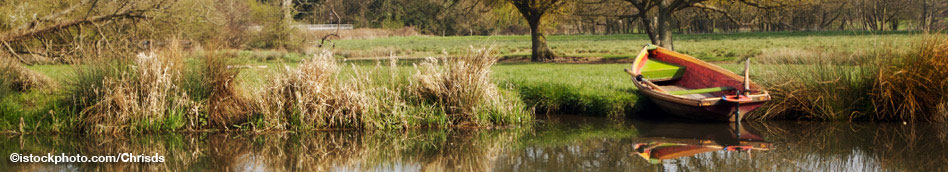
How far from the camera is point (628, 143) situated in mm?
8750

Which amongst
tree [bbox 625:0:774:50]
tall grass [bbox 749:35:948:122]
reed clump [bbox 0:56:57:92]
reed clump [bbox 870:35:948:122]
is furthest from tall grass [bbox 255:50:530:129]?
tree [bbox 625:0:774:50]

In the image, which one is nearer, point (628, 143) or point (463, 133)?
point (628, 143)

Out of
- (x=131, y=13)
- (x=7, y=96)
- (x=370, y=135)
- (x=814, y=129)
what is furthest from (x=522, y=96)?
(x=131, y=13)

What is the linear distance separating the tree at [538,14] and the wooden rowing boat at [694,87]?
30.3 feet

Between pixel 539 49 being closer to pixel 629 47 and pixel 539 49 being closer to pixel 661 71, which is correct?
pixel 661 71

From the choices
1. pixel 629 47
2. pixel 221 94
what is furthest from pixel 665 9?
pixel 629 47

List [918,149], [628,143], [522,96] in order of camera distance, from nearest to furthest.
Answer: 1. [918,149]
2. [628,143]
3. [522,96]

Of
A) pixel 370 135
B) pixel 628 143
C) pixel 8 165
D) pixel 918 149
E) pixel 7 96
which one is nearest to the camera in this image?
pixel 8 165

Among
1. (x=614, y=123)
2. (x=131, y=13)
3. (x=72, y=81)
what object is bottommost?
(x=614, y=123)

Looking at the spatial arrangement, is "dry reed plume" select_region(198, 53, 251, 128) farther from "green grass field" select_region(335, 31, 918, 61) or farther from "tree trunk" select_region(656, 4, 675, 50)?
"tree trunk" select_region(656, 4, 675, 50)

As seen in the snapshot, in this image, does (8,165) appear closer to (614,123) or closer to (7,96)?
(7,96)

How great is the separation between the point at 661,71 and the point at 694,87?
704mm

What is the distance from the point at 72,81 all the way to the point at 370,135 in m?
4.00

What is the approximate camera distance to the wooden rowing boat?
9844 mm
